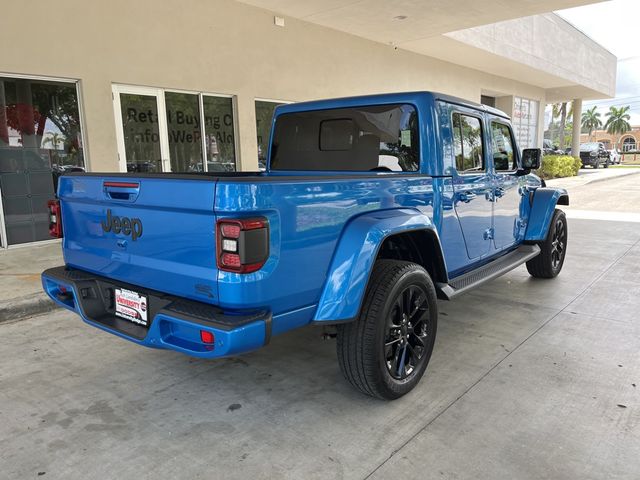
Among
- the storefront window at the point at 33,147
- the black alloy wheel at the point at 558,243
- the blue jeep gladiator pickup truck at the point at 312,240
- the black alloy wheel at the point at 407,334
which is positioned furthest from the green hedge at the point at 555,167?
the black alloy wheel at the point at 407,334

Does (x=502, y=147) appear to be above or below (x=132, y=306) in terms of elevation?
above

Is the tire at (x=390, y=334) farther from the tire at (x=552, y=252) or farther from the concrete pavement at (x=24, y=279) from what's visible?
the concrete pavement at (x=24, y=279)

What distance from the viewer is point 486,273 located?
409cm

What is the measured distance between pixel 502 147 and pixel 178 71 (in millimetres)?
5981

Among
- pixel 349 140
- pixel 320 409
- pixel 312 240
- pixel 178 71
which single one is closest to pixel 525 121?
pixel 178 71

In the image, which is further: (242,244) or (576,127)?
(576,127)

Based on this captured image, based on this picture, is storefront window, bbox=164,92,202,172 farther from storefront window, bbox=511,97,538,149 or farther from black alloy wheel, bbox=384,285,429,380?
storefront window, bbox=511,97,538,149

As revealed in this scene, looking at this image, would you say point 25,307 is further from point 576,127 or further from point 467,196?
point 576,127

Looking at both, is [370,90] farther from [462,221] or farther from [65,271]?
[65,271]

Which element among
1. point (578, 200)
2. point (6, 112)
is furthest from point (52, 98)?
point (578, 200)

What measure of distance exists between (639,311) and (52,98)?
8.09 m

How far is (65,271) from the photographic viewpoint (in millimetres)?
3223

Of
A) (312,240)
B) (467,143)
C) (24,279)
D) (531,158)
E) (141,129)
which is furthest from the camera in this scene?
(141,129)

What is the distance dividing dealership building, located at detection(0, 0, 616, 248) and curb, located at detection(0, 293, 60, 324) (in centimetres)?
283
